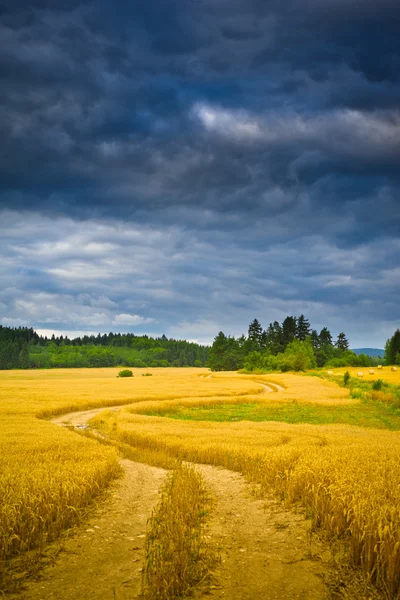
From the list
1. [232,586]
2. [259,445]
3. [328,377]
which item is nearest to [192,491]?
[232,586]

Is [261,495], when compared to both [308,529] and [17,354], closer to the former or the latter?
[308,529]

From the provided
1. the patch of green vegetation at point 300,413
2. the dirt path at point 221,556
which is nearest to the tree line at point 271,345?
the patch of green vegetation at point 300,413

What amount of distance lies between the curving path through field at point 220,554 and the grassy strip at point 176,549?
291 millimetres

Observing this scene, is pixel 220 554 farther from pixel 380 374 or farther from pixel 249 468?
pixel 380 374

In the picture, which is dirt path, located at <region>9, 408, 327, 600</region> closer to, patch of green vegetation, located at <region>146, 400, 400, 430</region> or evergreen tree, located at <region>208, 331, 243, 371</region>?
patch of green vegetation, located at <region>146, 400, 400, 430</region>

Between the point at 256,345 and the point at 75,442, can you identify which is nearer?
the point at 75,442

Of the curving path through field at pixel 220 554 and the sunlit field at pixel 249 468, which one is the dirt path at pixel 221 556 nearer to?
the curving path through field at pixel 220 554

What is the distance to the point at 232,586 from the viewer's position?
846 cm

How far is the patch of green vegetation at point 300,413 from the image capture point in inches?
1472

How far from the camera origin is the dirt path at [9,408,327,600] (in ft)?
27.1

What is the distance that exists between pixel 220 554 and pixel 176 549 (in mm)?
1191

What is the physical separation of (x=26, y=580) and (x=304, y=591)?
18.7ft

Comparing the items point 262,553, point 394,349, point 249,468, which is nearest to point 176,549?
point 262,553

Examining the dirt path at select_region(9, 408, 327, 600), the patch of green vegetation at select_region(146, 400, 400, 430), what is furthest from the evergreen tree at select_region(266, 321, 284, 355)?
the dirt path at select_region(9, 408, 327, 600)
